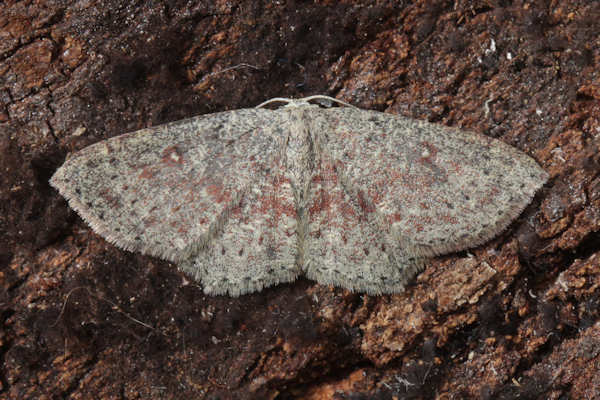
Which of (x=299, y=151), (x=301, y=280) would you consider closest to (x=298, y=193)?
(x=299, y=151)

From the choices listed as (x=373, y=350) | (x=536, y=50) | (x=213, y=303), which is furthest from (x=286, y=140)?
(x=536, y=50)

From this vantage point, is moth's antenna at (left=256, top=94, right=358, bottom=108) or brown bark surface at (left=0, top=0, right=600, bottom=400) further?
moth's antenna at (left=256, top=94, right=358, bottom=108)

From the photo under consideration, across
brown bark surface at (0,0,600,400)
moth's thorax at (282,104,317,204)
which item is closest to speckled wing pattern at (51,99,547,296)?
moth's thorax at (282,104,317,204)

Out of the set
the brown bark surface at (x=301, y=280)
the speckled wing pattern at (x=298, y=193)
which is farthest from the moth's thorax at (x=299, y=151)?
the brown bark surface at (x=301, y=280)

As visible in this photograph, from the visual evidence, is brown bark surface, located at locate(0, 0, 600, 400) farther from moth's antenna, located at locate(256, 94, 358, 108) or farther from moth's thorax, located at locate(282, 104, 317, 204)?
moth's thorax, located at locate(282, 104, 317, 204)

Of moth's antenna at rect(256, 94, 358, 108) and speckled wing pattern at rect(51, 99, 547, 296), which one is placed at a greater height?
moth's antenna at rect(256, 94, 358, 108)

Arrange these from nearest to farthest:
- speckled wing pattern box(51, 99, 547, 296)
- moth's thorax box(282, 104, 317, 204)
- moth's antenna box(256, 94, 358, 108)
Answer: speckled wing pattern box(51, 99, 547, 296) → moth's thorax box(282, 104, 317, 204) → moth's antenna box(256, 94, 358, 108)

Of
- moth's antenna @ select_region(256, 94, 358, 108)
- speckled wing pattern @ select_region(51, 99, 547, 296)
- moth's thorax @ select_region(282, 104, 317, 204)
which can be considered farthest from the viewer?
moth's antenna @ select_region(256, 94, 358, 108)
